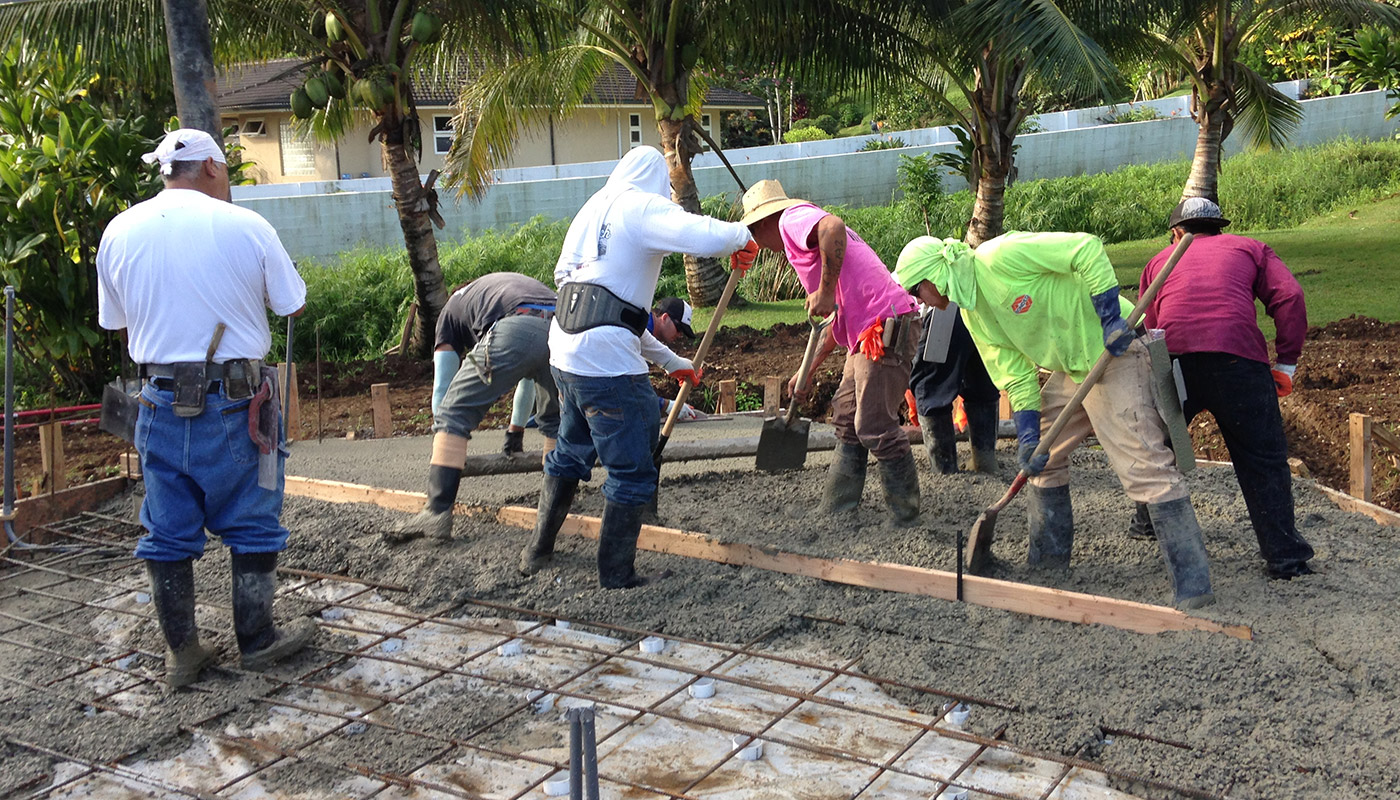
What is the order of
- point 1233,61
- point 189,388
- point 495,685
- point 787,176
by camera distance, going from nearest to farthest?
→ point 189,388 → point 495,685 → point 1233,61 → point 787,176

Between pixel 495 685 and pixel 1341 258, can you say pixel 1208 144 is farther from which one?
pixel 495 685

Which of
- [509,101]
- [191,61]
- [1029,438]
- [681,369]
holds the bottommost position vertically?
[1029,438]

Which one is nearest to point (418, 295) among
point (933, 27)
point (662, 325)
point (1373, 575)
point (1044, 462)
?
point (933, 27)

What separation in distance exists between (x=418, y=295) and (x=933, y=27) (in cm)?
530

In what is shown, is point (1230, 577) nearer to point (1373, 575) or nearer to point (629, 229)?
point (1373, 575)

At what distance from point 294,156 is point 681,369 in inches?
815

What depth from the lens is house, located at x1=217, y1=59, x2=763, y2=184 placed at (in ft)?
72.9

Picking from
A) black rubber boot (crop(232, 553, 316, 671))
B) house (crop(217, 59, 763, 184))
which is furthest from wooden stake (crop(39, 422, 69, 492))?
house (crop(217, 59, 763, 184))

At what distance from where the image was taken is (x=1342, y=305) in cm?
1031

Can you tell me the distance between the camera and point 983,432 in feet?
19.7

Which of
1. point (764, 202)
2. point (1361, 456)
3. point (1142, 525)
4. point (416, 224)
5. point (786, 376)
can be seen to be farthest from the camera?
point (416, 224)

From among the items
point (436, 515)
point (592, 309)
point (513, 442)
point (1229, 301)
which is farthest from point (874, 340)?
point (513, 442)

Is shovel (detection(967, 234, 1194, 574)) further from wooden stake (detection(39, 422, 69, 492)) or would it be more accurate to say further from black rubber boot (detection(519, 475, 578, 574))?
wooden stake (detection(39, 422, 69, 492))

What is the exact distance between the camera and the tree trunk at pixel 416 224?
10.1 meters
